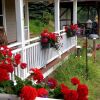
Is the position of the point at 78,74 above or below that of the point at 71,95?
below

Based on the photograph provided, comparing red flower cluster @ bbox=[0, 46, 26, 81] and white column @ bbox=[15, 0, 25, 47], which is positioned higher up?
white column @ bbox=[15, 0, 25, 47]

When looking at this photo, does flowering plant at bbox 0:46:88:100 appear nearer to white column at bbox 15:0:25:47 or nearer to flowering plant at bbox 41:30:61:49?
white column at bbox 15:0:25:47

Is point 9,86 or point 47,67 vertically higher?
point 9,86

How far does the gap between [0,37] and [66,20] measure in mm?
22269

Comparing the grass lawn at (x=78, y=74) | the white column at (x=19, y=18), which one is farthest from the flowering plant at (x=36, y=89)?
the grass lawn at (x=78, y=74)

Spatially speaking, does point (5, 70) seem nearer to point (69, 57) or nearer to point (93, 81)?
point (93, 81)

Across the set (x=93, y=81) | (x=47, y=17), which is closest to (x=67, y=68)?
A: (x=93, y=81)

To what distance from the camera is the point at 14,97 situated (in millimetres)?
3459

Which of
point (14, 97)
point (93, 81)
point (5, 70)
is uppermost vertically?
point (5, 70)

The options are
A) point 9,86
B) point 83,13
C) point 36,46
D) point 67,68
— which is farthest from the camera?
point 83,13

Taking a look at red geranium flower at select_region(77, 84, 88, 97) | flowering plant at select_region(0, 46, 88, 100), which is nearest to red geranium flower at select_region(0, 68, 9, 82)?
flowering plant at select_region(0, 46, 88, 100)

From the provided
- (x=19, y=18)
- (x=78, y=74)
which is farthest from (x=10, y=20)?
(x=19, y=18)

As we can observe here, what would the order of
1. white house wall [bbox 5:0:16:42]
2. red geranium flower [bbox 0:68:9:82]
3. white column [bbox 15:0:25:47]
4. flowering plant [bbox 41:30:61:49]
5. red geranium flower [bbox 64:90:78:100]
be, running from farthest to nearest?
white house wall [bbox 5:0:16:42] < flowering plant [bbox 41:30:61:49] < white column [bbox 15:0:25:47] < red geranium flower [bbox 0:68:9:82] < red geranium flower [bbox 64:90:78:100]

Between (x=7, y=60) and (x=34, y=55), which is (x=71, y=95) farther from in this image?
(x=34, y=55)
